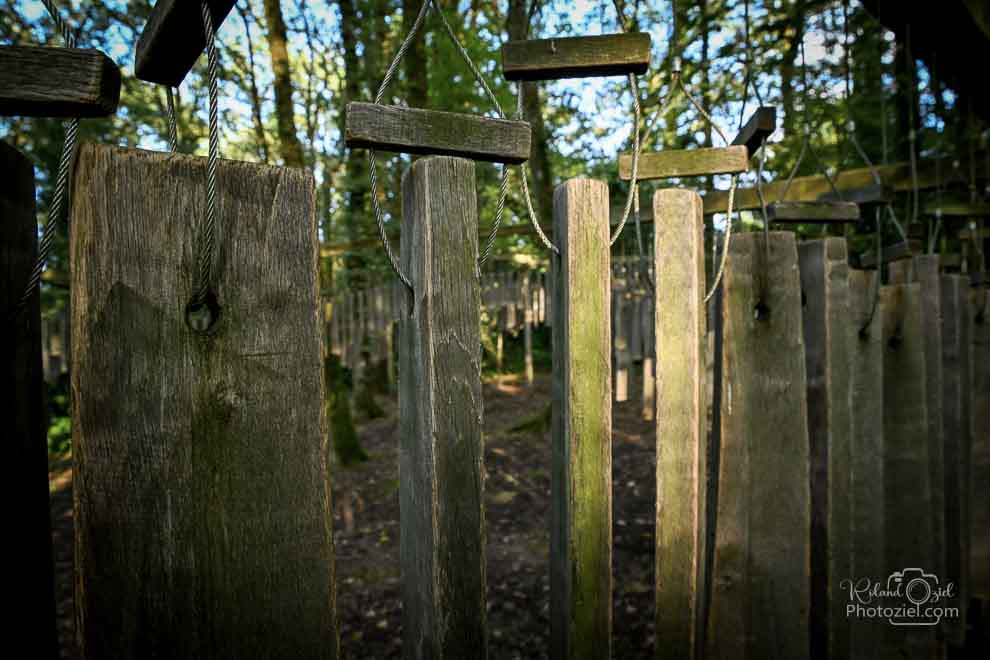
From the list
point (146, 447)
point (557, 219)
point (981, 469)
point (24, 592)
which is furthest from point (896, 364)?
point (24, 592)

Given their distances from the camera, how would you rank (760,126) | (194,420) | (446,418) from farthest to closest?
(760,126), (446,418), (194,420)

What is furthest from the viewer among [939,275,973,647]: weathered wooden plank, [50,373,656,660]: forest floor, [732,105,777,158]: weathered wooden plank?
[50,373,656,660]: forest floor

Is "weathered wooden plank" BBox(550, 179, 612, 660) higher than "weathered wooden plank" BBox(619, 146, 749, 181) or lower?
lower

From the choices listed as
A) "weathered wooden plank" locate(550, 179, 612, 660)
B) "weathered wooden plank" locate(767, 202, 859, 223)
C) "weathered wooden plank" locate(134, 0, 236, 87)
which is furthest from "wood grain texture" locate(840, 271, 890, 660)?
"weathered wooden plank" locate(134, 0, 236, 87)

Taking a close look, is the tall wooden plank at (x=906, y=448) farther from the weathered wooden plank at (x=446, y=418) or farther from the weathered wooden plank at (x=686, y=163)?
the weathered wooden plank at (x=446, y=418)

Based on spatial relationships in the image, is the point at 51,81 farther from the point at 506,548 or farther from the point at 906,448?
the point at 506,548

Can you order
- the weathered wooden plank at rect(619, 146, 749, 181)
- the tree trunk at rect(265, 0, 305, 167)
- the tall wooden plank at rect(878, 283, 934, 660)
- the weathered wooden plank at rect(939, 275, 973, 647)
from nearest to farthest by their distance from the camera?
the weathered wooden plank at rect(619, 146, 749, 181), the tall wooden plank at rect(878, 283, 934, 660), the weathered wooden plank at rect(939, 275, 973, 647), the tree trunk at rect(265, 0, 305, 167)

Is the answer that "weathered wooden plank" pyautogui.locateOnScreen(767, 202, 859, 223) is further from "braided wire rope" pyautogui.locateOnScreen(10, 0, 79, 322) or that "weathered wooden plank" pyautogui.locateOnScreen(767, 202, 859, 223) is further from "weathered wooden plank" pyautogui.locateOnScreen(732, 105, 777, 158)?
"braided wire rope" pyautogui.locateOnScreen(10, 0, 79, 322)

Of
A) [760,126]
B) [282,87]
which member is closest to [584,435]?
[760,126]

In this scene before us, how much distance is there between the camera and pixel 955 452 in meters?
2.22

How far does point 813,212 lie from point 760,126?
1.48 ft

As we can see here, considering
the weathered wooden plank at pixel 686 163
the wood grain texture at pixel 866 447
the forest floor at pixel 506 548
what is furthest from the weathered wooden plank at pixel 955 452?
the weathered wooden plank at pixel 686 163

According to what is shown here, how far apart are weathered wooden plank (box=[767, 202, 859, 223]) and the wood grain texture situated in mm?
209

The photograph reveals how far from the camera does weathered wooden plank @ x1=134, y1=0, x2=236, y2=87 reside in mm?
771
